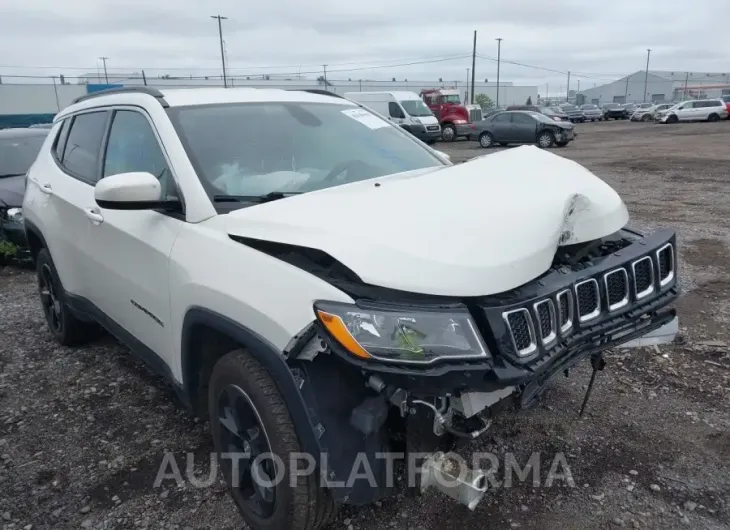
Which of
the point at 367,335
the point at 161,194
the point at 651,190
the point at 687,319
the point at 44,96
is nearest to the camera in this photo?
the point at 367,335

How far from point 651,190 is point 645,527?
1026 cm

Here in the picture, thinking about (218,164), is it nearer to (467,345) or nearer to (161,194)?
(161,194)

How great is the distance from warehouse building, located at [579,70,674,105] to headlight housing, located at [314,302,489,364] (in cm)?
10268

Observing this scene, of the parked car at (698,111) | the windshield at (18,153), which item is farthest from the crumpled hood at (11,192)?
the parked car at (698,111)

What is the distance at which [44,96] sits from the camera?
129ft

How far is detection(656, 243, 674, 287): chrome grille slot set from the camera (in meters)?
2.72

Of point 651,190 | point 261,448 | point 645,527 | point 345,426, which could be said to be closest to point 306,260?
point 345,426

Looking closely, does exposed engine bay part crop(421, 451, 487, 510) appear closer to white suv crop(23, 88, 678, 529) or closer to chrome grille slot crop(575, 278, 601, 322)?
white suv crop(23, 88, 678, 529)

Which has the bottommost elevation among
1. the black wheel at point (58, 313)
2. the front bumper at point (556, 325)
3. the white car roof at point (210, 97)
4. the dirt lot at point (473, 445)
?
the dirt lot at point (473, 445)

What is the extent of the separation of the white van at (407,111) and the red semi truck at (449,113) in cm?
150

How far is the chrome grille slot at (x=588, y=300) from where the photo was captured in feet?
7.49

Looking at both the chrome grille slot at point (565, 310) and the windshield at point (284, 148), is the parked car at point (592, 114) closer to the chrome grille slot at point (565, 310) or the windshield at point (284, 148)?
the windshield at point (284, 148)

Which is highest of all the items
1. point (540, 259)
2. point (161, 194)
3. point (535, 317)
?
point (161, 194)

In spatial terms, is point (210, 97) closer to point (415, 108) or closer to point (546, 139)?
point (546, 139)
